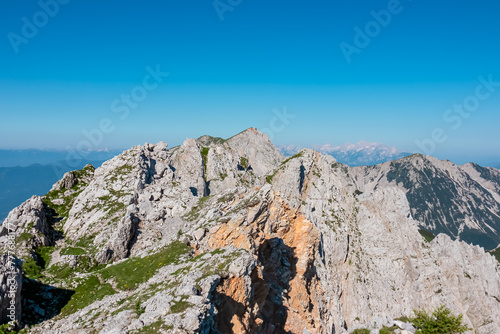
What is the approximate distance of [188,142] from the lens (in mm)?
101312

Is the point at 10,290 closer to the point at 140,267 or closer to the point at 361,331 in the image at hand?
the point at 140,267

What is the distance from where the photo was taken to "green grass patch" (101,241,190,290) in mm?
29172

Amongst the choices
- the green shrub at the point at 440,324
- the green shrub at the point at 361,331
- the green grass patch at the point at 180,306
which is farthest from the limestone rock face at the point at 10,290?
the green shrub at the point at 440,324

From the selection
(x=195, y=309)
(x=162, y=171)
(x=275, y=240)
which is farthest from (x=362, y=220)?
(x=195, y=309)

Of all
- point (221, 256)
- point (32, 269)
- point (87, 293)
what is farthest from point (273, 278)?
point (32, 269)

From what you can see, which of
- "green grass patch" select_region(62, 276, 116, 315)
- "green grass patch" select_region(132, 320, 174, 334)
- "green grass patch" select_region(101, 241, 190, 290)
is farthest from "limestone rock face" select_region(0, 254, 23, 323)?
"green grass patch" select_region(132, 320, 174, 334)

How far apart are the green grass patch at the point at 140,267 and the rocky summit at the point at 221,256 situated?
0.58 feet

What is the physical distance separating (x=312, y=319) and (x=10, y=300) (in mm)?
40691

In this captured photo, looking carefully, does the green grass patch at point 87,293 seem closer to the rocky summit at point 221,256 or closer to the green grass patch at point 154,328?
the rocky summit at point 221,256

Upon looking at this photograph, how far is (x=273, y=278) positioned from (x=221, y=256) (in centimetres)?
1820

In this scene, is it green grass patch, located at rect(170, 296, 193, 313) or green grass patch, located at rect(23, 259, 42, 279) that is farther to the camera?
Answer: green grass patch, located at rect(23, 259, 42, 279)

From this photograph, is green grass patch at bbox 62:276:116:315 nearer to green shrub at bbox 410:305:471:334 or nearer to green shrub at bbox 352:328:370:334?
green shrub at bbox 352:328:370:334

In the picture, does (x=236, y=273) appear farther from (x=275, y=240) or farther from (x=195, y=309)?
(x=275, y=240)

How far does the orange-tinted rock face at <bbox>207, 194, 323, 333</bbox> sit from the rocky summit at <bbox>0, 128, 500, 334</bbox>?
0.18m
